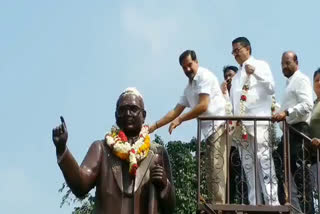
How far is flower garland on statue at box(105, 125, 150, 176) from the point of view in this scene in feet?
29.1

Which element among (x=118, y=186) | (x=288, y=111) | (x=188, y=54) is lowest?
(x=118, y=186)

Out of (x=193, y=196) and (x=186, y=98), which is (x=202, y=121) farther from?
(x=193, y=196)

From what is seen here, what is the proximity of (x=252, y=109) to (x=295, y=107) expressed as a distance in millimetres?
579

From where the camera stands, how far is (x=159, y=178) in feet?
28.4

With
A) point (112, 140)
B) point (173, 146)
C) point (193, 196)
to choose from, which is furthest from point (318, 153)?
point (173, 146)

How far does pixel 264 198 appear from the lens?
11.4 meters

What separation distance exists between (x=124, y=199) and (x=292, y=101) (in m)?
3.39

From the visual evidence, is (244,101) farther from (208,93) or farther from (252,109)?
→ (208,93)

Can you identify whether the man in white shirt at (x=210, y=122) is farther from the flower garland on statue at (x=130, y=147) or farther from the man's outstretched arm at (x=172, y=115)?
the flower garland on statue at (x=130, y=147)

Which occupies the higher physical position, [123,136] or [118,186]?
[123,136]

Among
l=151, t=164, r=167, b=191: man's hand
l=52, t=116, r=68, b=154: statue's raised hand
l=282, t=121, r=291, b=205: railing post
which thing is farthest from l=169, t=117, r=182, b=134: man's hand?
l=52, t=116, r=68, b=154: statue's raised hand

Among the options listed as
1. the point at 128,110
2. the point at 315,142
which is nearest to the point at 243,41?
the point at 315,142

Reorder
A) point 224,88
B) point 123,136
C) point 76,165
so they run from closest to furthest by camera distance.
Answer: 1. point 76,165
2. point 123,136
3. point 224,88

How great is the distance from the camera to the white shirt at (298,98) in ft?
36.9
